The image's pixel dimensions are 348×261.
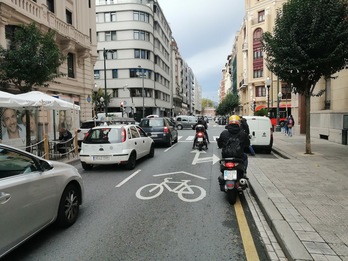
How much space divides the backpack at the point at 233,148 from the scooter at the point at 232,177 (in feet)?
0.34

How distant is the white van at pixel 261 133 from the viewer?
42.6 ft

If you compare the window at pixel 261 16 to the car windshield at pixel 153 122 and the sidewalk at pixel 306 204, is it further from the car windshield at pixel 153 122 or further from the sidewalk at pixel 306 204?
the sidewalk at pixel 306 204

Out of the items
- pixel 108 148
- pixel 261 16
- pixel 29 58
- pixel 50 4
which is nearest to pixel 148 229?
pixel 108 148

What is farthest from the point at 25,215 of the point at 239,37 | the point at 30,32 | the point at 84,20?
the point at 239,37

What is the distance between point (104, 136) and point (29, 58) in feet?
15.6

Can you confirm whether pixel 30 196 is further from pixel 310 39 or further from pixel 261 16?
pixel 261 16

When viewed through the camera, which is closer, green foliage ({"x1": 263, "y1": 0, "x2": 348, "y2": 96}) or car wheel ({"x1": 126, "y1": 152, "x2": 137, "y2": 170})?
car wheel ({"x1": 126, "y1": 152, "x2": 137, "y2": 170})

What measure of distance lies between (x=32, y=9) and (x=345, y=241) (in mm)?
19087

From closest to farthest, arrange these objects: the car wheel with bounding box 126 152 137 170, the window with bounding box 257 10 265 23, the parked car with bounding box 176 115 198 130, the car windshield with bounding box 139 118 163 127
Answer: the car wheel with bounding box 126 152 137 170
the car windshield with bounding box 139 118 163 127
the parked car with bounding box 176 115 198 130
the window with bounding box 257 10 265 23

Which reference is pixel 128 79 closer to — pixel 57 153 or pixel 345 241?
pixel 57 153

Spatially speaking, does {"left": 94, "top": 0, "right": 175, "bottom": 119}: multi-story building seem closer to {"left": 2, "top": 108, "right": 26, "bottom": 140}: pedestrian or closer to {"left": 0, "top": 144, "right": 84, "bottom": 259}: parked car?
{"left": 2, "top": 108, "right": 26, "bottom": 140}: pedestrian

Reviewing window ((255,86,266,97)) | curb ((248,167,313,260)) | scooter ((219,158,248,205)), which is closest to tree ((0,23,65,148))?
scooter ((219,158,248,205))

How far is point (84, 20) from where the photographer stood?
988 inches

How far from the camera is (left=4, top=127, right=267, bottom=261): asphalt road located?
12.1 ft
